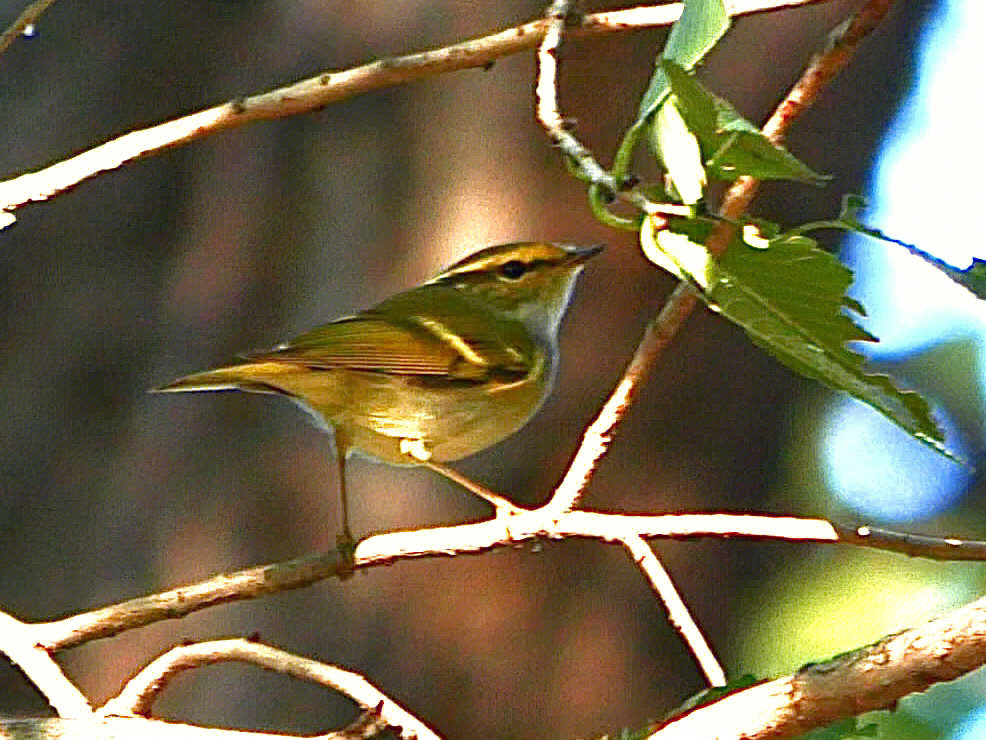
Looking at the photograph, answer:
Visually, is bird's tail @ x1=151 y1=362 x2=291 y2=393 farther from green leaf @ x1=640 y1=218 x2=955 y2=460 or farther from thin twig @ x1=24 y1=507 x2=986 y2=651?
green leaf @ x1=640 y1=218 x2=955 y2=460

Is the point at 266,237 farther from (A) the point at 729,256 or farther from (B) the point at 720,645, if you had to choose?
(A) the point at 729,256

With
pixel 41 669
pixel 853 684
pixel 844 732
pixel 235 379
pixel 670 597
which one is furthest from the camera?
pixel 235 379

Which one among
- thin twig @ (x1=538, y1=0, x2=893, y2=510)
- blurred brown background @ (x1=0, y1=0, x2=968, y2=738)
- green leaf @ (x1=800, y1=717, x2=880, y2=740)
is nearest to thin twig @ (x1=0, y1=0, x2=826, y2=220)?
thin twig @ (x1=538, y1=0, x2=893, y2=510)

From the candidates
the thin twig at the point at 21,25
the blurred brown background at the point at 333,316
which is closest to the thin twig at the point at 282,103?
the thin twig at the point at 21,25

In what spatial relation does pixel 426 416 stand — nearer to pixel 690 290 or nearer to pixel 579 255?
pixel 579 255

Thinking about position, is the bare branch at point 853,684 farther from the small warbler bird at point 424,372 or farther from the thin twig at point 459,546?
the small warbler bird at point 424,372

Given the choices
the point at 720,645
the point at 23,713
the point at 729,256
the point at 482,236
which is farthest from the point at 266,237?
the point at 729,256

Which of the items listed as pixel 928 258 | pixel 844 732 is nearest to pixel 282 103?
pixel 928 258
